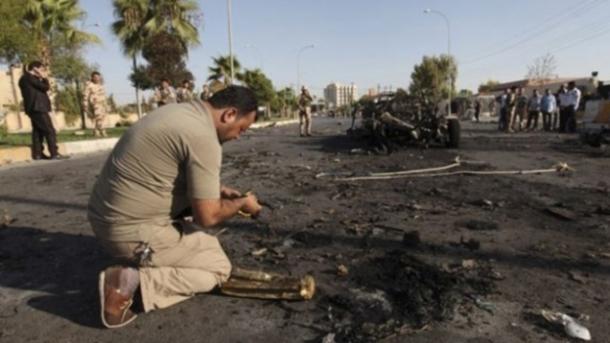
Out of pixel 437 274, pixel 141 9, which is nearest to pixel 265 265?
pixel 437 274

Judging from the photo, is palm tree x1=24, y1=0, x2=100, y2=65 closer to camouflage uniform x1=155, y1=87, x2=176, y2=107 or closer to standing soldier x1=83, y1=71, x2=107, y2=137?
standing soldier x1=83, y1=71, x2=107, y2=137

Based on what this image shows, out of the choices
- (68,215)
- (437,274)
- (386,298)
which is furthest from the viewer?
(68,215)

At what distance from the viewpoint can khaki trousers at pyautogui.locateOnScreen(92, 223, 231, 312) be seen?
A: 9.53ft

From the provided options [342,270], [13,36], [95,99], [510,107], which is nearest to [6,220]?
[342,270]

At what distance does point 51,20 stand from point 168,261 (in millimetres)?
22352

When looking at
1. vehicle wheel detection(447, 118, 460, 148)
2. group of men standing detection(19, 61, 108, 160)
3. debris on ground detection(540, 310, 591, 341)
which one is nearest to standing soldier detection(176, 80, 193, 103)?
group of men standing detection(19, 61, 108, 160)

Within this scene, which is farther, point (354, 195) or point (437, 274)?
point (354, 195)

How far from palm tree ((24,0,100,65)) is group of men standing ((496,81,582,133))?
64.7 feet

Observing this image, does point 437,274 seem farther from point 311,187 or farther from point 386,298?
point 311,187

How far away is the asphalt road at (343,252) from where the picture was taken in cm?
273

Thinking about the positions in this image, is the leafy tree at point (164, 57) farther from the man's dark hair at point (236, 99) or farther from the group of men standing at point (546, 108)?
the man's dark hair at point (236, 99)

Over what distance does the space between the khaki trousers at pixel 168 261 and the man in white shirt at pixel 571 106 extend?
57.8ft

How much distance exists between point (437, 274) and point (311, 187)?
12.8ft

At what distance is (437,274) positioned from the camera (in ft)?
11.1
